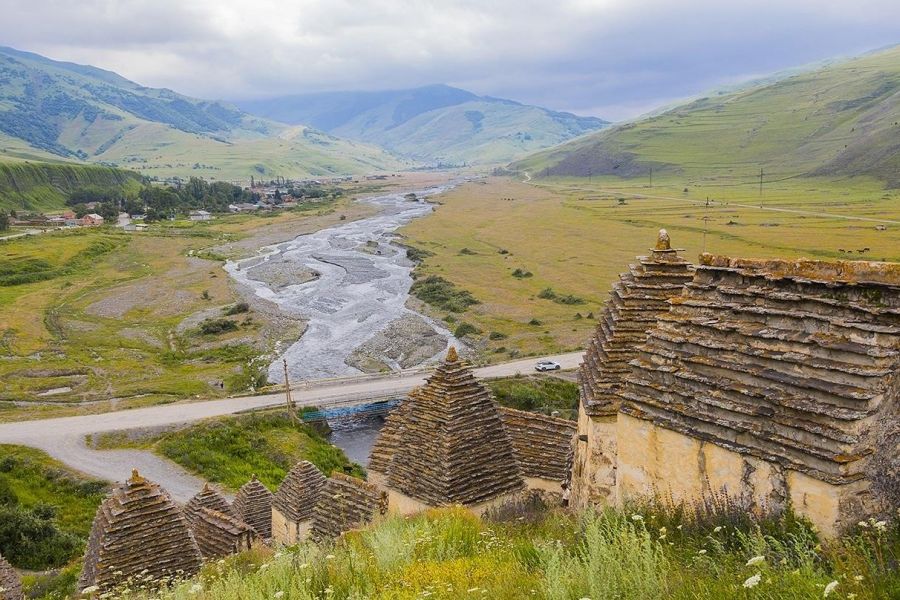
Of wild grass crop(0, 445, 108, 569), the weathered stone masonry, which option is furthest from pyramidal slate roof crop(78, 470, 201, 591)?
wild grass crop(0, 445, 108, 569)

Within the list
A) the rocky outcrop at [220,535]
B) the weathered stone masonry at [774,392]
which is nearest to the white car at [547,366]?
the rocky outcrop at [220,535]

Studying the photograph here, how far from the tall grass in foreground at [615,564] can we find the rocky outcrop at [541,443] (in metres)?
6.94

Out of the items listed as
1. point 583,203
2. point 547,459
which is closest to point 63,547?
point 547,459

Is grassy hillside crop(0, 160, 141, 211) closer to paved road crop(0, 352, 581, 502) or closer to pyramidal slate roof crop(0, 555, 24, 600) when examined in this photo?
paved road crop(0, 352, 581, 502)

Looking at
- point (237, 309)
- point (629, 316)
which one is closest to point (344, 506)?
point (629, 316)

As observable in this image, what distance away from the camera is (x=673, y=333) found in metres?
8.51

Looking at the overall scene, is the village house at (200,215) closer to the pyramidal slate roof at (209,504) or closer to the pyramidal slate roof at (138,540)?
the pyramidal slate roof at (209,504)

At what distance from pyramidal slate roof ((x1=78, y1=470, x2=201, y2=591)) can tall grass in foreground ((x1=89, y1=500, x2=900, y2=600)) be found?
297 inches

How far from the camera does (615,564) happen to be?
5977 mm

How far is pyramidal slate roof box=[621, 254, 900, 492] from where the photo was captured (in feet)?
21.5

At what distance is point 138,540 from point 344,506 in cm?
469

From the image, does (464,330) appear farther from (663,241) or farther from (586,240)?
(663,241)

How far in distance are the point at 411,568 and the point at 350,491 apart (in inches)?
377

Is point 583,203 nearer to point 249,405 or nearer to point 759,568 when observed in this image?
point 249,405
